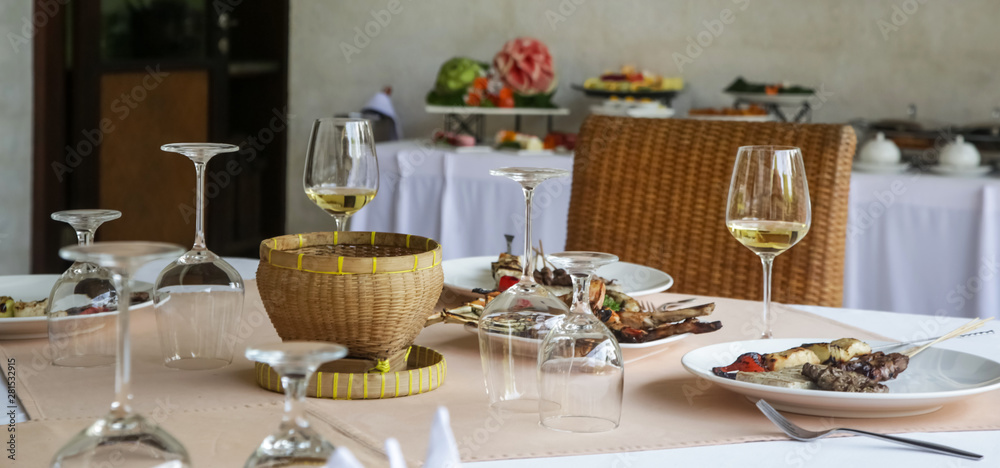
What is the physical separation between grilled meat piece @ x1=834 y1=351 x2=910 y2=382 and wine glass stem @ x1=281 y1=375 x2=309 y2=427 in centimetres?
52

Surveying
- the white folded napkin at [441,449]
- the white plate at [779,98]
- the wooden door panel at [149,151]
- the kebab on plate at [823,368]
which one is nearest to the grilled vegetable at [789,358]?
the kebab on plate at [823,368]

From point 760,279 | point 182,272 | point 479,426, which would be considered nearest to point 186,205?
point 760,279

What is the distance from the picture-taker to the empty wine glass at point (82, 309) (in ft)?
2.81

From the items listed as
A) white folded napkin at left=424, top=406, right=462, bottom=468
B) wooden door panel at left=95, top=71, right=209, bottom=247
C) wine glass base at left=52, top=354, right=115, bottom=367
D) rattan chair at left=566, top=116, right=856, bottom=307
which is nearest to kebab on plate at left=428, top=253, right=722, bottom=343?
wine glass base at left=52, top=354, right=115, bottom=367

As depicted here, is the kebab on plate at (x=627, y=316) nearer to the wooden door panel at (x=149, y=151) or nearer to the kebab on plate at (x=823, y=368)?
the kebab on plate at (x=823, y=368)

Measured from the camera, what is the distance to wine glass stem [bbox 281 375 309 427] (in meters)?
0.44

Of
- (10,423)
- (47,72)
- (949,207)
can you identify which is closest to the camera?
(10,423)

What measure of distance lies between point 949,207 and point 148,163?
2.77m

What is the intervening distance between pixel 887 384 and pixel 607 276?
462mm

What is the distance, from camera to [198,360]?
2.88ft

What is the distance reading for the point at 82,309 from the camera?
34.5 inches

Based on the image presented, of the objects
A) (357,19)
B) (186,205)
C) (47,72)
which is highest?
(357,19)

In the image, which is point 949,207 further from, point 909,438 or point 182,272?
point 182,272

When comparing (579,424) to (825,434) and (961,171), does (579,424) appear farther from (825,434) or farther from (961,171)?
(961,171)
